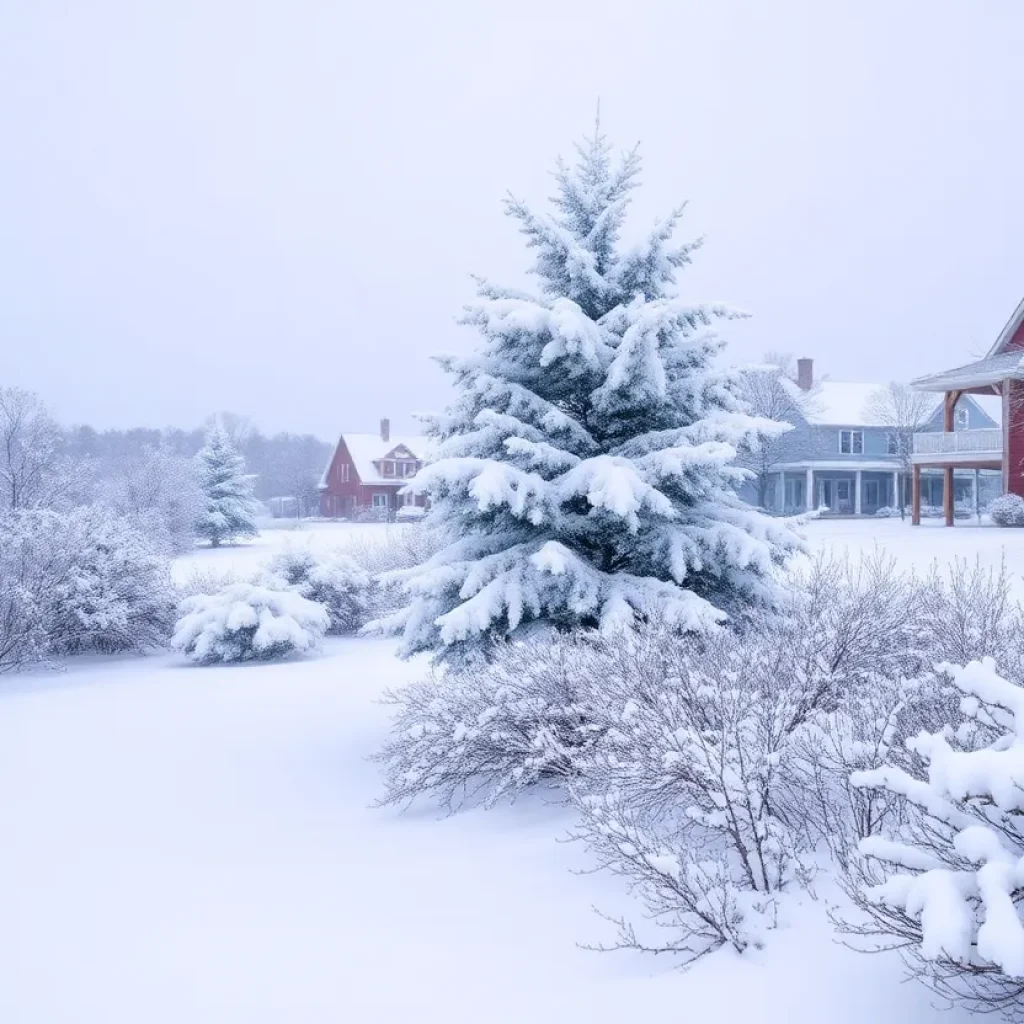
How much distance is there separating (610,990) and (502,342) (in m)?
5.56

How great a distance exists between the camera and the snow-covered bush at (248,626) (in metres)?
15.4

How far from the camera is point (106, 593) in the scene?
16.0 m

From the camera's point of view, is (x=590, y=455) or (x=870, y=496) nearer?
(x=590, y=455)

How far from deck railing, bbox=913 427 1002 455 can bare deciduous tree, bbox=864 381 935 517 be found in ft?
44.9

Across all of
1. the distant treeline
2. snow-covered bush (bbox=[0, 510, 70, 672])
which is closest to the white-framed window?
snow-covered bush (bbox=[0, 510, 70, 672])

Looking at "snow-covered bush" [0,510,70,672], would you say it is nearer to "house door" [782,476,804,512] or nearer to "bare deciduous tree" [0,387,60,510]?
"bare deciduous tree" [0,387,60,510]

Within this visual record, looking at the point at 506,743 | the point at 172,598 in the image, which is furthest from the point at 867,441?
the point at 506,743

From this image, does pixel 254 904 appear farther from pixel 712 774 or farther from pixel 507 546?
pixel 507 546

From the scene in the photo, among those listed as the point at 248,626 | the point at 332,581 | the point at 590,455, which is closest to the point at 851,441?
the point at 332,581

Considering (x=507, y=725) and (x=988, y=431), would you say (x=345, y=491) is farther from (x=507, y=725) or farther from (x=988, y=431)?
(x=507, y=725)

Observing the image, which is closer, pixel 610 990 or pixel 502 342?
pixel 610 990

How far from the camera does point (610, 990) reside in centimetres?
394

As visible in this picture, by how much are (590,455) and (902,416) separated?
3580 centimetres

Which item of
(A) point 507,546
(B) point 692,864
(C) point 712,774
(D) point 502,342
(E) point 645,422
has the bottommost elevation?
(B) point 692,864
